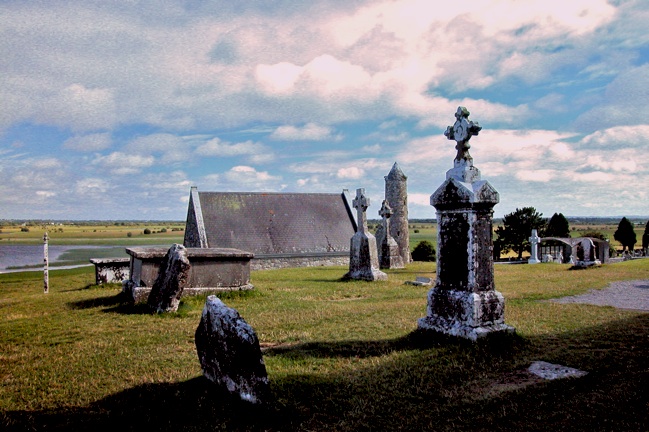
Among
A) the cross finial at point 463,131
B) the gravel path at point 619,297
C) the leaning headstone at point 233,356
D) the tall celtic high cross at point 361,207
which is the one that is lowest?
the gravel path at point 619,297

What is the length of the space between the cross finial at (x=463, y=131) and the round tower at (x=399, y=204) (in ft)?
77.4

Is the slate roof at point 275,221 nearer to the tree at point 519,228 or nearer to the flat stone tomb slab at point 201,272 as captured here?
the flat stone tomb slab at point 201,272

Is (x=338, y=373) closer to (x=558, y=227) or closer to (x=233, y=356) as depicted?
(x=233, y=356)

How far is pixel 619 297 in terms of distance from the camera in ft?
42.1

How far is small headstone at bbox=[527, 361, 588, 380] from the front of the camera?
563cm

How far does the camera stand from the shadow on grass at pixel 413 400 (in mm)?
4414

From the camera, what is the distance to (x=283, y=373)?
5.91m

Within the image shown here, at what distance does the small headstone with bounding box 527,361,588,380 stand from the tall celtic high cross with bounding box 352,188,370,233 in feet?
42.2

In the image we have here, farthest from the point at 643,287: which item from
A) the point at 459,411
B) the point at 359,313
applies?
the point at 459,411

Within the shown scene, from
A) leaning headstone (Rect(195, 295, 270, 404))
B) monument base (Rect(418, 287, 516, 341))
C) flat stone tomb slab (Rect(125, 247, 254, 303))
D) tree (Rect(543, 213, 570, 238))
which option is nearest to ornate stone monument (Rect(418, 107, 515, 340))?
monument base (Rect(418, 287, 516, 341))

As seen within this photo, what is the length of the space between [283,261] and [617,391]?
22.5 m

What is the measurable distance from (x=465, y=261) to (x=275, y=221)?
21.4 meters

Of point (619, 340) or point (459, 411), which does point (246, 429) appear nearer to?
point (459, 411)

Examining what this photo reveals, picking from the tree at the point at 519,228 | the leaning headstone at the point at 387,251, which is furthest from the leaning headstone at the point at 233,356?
the tree at the point at 519,228
